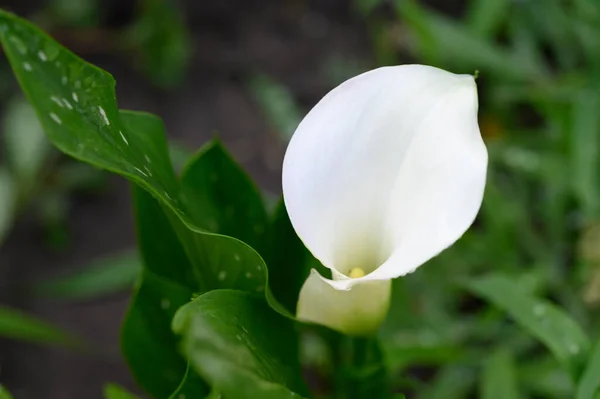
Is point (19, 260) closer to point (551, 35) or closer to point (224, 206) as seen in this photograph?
point (224, 206)

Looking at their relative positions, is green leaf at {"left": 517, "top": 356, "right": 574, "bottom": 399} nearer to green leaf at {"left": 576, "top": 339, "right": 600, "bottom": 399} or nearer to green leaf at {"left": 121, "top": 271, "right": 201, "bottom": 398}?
green leaf at {"left": 576, "top": 339, "right": 600, "bottom": 399}

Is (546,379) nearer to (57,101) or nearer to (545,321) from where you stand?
(545,321)

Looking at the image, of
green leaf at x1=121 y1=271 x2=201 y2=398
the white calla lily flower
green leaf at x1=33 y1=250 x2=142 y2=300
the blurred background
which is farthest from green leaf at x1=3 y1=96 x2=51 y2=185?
the white calla lily flower

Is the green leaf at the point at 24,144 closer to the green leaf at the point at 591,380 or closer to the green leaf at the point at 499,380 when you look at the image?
the green leaf at the point at 499,380

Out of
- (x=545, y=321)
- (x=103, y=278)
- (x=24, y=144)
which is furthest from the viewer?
(x=24, y=144)

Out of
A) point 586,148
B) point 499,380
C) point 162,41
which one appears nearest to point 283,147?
point 162,41

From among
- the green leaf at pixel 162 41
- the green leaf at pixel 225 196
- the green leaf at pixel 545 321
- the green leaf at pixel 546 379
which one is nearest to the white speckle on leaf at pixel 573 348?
the green leaf at pixel 545 321

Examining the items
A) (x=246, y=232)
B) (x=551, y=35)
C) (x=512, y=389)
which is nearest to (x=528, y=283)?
(x=512, y=389)
